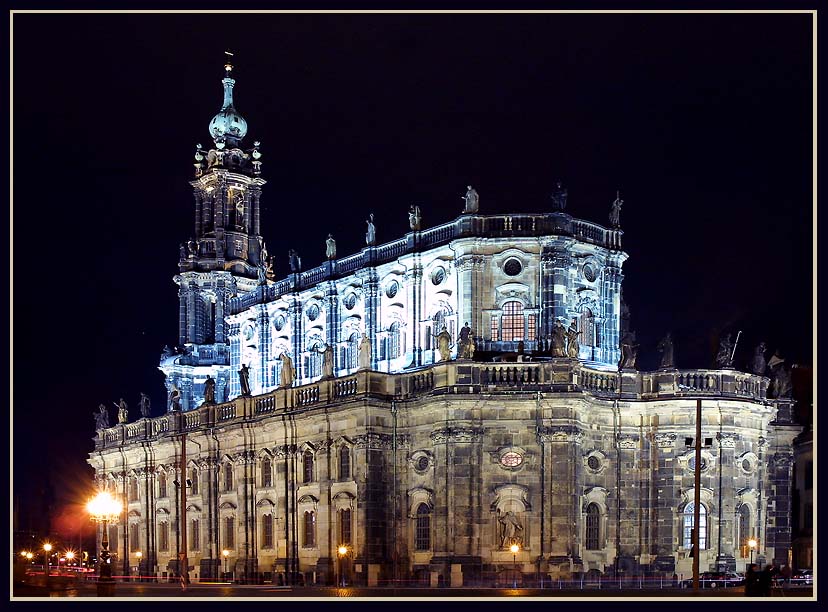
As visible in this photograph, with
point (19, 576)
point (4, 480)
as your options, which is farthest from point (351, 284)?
point (4, 480)

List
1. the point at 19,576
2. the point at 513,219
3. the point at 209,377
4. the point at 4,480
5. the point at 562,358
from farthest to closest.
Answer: the point at 209,377 → the point at 513,219 → the point at 562,358 → the point at 19,576 → the point at 4,480

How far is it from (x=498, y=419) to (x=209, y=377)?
30.6m

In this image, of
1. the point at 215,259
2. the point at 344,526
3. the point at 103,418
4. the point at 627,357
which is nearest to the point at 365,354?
the point at 344,526

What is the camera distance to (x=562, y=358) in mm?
73312

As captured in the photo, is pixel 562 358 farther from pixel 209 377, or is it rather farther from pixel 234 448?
pixel 209 377

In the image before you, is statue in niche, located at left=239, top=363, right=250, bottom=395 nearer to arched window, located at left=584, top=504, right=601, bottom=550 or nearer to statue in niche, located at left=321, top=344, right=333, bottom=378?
statue in niche, located at left=321, top=344, right=333, bottom=378

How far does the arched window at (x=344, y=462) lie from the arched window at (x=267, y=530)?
686 cm

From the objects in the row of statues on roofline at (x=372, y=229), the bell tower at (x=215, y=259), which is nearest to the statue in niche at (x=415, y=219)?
the row of statues on roofline at (x=372, y=229)

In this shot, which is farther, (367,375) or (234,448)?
(234,448)

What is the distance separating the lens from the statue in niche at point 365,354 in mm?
78062

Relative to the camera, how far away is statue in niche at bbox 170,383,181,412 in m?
94.8

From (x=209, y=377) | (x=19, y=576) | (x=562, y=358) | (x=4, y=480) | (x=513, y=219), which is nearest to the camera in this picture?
(x=4, y=480)

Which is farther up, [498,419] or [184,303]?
[184,303]

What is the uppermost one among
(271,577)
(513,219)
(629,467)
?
(513,219)
